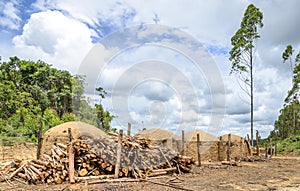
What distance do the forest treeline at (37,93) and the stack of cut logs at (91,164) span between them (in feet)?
43.9

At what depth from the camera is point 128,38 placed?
13016 millimetres

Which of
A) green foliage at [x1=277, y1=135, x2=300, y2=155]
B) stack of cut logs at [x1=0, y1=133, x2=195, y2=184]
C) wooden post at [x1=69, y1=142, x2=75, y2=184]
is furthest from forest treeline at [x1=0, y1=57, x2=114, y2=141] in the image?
green foliage at [x1=277, y1=135, x2=300, y2=155]

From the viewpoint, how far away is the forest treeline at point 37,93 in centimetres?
2536

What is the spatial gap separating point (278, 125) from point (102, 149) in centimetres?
4569

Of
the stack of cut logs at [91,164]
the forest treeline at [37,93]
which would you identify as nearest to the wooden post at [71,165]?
the stack of cut logs at [91,164]

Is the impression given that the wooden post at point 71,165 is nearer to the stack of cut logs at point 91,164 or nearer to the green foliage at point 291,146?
the stack of cut logs at point 91,164

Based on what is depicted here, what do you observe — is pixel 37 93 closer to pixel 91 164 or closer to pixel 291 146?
pixel 91 164

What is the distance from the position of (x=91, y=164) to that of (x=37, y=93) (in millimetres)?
21610

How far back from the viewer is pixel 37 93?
1156 inches

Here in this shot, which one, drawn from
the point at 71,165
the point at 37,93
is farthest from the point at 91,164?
the point at 37,93

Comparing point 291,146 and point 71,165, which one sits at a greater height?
point 71,165

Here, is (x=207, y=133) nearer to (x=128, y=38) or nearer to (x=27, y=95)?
(x=128, y=38)

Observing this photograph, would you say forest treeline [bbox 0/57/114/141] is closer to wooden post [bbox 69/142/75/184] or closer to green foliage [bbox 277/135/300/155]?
wooden post [bbox 69/142/75/184]

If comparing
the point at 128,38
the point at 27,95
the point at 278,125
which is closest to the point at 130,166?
the point at 128,38
